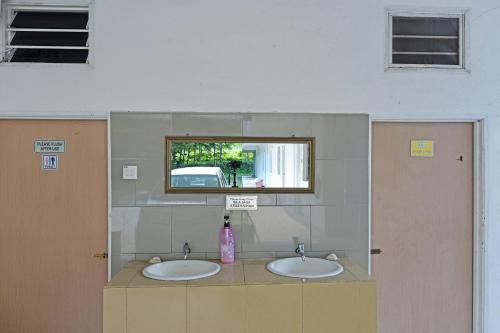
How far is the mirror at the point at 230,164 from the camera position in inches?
93.0

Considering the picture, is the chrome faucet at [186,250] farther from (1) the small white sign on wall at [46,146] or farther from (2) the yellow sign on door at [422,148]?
(2) the yellow sign on door at [422,148]

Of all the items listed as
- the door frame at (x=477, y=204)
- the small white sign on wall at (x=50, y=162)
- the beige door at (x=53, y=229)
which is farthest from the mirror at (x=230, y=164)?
the small white sign on wall at (x=50, y=162)

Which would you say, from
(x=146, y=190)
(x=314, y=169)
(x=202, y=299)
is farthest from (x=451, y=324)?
(x=146, y=190)

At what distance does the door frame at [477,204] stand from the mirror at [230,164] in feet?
1.90

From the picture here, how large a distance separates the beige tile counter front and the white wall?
1045mm

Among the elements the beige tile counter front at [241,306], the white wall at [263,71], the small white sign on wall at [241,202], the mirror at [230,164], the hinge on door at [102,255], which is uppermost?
the white wall at [263,71]

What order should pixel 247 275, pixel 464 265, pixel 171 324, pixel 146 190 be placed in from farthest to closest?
pixel 464 265, pixel 146 190, pixel 247 275, pixel 171 324

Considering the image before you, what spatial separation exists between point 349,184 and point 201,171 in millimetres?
930

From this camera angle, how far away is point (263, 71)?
2379mm

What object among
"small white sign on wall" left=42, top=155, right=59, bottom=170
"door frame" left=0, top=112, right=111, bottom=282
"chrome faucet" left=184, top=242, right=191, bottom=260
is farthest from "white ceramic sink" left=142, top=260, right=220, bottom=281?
"small white sign on wall" left=42, top=155, right=59, bottom=170

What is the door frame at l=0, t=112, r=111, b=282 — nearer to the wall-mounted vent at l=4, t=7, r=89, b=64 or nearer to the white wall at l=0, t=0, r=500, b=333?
the white wall at l=0, t=0, r=500, b=333

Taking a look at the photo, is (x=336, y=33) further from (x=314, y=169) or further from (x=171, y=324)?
(x=171, y=324)

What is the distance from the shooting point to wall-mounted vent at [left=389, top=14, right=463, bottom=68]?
251cm

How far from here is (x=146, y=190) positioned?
2.36m
